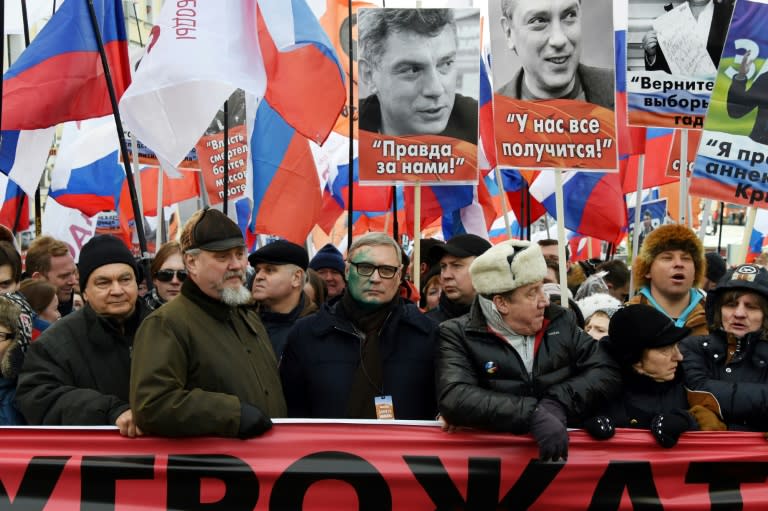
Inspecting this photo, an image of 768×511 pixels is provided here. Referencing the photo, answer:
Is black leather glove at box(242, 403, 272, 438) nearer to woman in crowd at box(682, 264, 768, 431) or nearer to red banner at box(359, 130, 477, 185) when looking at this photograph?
woman in crowd at box(682, 264, 768, 431)

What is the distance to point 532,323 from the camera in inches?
163

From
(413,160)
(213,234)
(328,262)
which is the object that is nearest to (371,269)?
(213,234)

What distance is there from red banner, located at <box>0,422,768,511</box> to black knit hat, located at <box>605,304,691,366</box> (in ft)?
1.00

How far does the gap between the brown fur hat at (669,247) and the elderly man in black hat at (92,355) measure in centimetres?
265

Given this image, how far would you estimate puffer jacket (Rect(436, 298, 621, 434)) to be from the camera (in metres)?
4.02

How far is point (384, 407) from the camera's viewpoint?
14.5ft

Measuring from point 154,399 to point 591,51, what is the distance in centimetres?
473

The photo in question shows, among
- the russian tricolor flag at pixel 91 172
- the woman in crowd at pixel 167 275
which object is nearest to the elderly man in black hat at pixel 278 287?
the woman in crowd at pixel 167 275

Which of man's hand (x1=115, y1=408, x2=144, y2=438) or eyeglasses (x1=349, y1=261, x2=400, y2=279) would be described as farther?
eyeglasses (x1=349, y1=261, x2=400, y2=279)

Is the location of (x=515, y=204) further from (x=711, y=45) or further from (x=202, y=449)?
(x=202, y=449)

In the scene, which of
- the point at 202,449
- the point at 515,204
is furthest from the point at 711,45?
the point at 515,204

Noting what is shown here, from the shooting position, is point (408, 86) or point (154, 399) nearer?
point (154, 399)

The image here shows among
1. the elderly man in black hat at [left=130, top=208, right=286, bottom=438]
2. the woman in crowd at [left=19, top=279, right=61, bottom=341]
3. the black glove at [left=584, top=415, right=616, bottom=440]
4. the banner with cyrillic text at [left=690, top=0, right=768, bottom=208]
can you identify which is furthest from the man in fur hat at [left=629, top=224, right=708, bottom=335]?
the woman in crowd at [left=19, top=279, right=61, bottom=341]

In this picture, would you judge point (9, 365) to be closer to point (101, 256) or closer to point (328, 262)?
point (101, 256)
